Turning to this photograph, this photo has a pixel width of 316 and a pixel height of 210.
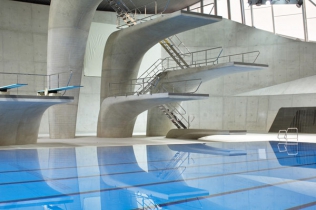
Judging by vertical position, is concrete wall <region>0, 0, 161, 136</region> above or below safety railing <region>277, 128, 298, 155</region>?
above

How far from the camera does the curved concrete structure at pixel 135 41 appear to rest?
1853 centimetres

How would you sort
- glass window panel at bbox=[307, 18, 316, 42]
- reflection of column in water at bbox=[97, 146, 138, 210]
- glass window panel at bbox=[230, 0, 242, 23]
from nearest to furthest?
reflection of column in water at bbox=[97, 146, 138, 210], glass window panel at bbox=[307, 18, 316, 42], glass window panel at bbox=[230, 0, 242, 23]

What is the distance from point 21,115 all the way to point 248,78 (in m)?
18.8

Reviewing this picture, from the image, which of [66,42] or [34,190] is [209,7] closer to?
[66,42]

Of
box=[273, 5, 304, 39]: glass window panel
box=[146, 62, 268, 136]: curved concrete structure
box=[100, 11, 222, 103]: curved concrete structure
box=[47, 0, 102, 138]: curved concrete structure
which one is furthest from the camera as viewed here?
box=[273, 5, 304, 39]: glass window panel

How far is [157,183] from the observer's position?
23.4 ft

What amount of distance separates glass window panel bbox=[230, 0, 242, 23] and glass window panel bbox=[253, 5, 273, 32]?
133 cm

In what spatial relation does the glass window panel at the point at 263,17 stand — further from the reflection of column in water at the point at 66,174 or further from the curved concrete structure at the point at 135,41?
the reflection of column in water at the point at 66,174

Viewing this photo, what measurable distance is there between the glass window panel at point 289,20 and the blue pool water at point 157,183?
18.5 metres

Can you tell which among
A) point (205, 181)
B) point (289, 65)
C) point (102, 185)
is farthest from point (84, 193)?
point (289, 65)

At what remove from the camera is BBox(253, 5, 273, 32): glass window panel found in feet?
93.2

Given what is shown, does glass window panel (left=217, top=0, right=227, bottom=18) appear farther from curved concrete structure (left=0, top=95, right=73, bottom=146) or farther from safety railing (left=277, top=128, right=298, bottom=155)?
curved concrete structure (left=0, top=95, right=73, bottom=146)

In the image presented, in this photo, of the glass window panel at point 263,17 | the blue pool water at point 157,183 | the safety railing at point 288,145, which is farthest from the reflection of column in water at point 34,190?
the glass window panel at point 263,17

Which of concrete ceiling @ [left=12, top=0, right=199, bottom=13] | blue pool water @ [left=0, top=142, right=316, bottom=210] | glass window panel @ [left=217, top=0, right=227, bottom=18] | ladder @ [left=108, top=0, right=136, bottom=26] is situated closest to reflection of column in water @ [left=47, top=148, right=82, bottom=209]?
blue pool water @ [left=0, top=142, right=316, bottom=210]
